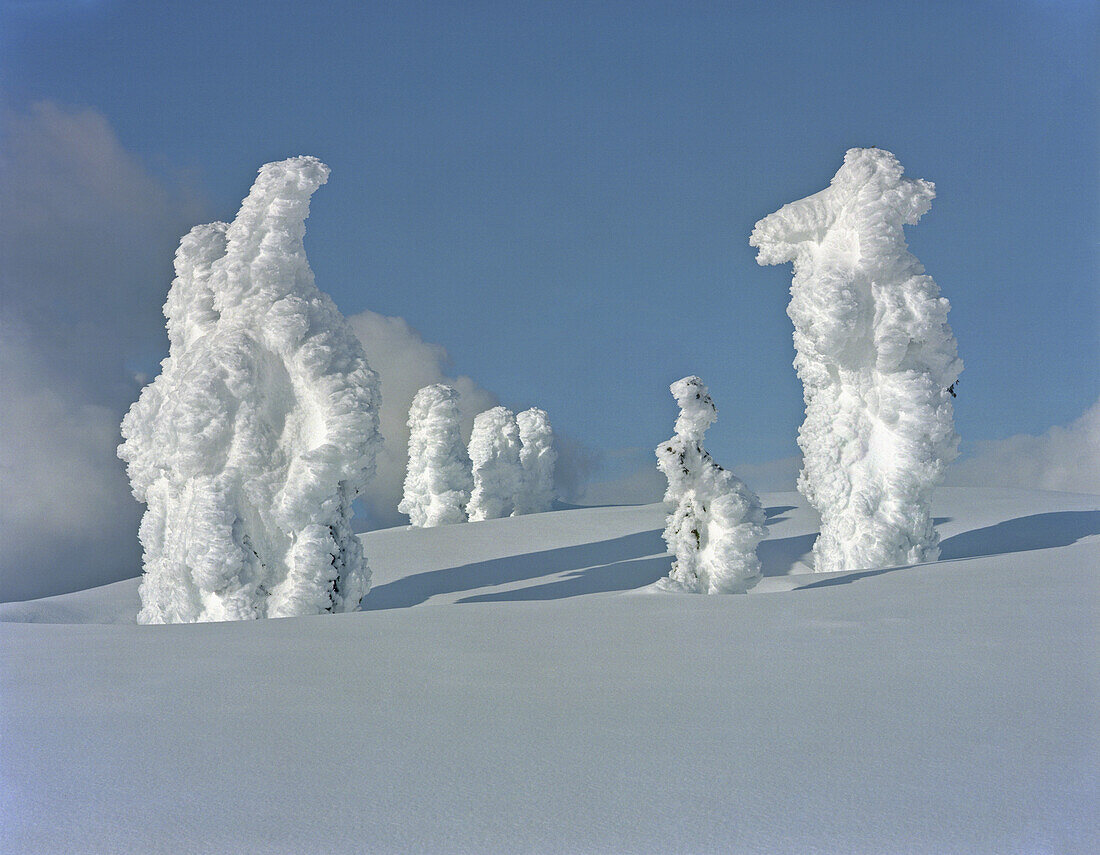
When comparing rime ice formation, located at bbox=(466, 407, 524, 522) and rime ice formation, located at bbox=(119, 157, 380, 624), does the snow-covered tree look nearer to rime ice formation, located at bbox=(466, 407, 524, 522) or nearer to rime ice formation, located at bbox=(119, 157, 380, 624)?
rime ice formation, located at bbox=(466, 407, 524, 522)

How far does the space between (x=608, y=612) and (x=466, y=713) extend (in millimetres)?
3664

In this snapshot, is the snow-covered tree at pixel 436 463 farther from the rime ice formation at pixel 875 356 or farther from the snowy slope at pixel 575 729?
the snowy slope at pixel 575 729

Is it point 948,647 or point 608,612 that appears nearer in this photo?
point 948,647

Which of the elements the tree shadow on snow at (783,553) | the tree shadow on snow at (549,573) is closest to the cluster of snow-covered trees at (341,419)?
the tree shadow on snow at (783,553)

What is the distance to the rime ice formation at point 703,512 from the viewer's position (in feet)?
49.2

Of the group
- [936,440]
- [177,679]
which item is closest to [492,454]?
[936,440]

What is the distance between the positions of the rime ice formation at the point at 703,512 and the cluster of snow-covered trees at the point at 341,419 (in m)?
0.03

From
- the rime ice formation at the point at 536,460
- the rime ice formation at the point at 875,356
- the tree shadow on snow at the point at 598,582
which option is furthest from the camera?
the rime ice formation at the point at 536,460

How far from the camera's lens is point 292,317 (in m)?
15.1

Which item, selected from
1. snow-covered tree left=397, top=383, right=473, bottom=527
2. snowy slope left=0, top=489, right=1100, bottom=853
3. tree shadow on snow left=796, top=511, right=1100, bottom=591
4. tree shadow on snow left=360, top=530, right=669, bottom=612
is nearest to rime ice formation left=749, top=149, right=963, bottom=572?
tree shadow on snow left=796, top=511, right=1100, bottom=591

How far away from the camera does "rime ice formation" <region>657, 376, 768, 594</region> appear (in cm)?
1501

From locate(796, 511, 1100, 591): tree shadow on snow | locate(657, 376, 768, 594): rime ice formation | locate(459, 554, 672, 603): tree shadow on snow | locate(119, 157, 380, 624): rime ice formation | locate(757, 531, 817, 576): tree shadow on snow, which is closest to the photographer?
locate(119, 157, 380, 624): rime ice formation

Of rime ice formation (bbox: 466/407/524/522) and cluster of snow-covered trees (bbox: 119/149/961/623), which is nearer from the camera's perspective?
cluster of snow-covered trees (bbox: 119/149/961/623)

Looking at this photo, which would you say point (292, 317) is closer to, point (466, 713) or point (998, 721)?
point (466, 713)
